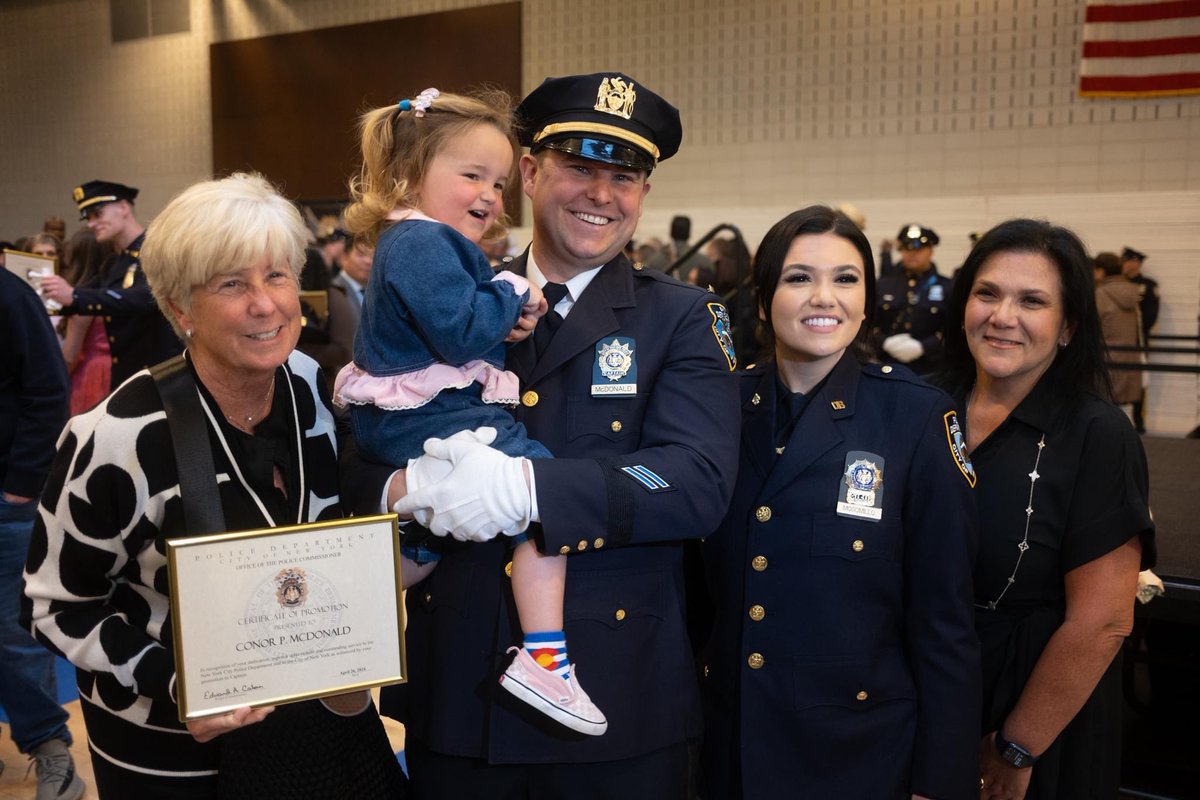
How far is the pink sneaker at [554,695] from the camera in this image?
1.56 meters

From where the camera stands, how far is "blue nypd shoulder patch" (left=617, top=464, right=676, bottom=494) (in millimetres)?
1567

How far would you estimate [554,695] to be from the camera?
1.56 m

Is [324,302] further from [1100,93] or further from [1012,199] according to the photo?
[1100,93]

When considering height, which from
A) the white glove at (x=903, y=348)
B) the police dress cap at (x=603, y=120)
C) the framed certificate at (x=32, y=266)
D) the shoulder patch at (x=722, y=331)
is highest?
the police dress cap at (x=603, y=120)

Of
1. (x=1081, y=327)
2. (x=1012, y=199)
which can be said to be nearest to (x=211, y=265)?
(x=1081, y=327)

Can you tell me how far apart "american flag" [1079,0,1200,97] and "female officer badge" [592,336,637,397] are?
9742 mm

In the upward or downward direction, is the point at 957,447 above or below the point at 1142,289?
below

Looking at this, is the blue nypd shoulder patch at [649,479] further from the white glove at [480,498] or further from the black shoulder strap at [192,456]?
the black shoulder strap at [192,456]

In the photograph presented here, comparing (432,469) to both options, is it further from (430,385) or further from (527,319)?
(527,319)

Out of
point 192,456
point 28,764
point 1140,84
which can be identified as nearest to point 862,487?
point 192,456

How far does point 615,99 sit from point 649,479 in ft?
2.45

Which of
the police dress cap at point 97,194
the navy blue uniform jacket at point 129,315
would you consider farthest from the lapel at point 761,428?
the police dress cap at point 97,194

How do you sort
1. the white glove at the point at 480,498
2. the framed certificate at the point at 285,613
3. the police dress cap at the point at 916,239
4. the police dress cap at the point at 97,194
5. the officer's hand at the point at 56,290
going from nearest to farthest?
1. the framed certificate at the point at 285,613
2. the white glove at the point at 480,498
3. the officer's hand at the point at 56,290
4. the police dress cap at the point at 97,194
5. the police dress cap at the point at 916,239

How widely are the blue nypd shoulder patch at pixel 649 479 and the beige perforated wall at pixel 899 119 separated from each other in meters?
9.54
